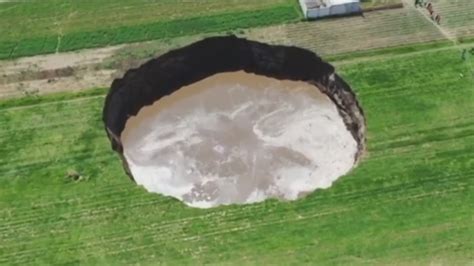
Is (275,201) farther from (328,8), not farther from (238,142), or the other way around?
(328,8)

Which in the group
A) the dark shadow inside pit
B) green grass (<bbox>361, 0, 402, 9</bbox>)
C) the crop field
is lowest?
the dark shadow inside pit

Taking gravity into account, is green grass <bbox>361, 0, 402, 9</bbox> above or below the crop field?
above

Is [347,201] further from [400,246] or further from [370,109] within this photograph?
[370,109]

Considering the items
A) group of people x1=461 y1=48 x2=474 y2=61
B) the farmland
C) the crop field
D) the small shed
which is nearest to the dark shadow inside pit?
the farmland

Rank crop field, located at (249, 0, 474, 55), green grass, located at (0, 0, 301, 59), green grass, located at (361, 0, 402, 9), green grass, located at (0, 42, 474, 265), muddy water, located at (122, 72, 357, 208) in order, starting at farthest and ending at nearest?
1. green grass, located at (361, 0, 402, 9)
2. green grass, located at (0, 0, 301, 59)
3. crop field, located at (249, 0, 474, 55)
4. muddy water, located at (122, 72, 357, 208)
5. green grass, located at (0, 42, 474, 265)

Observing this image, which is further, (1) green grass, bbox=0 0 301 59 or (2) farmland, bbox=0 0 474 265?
(1) green grass, bbox=0 0 301 59

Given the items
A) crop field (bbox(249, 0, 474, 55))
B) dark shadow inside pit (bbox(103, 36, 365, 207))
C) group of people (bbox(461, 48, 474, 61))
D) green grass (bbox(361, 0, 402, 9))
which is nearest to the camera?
dark shadow inside pit (bbox(103, 36, 365, 207))

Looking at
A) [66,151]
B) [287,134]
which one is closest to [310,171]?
[287,134]

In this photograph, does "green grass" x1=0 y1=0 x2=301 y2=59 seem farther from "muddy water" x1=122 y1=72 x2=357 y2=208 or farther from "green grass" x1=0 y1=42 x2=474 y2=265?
"green grass" x1=0 y1=42 x2=474 y2=265
